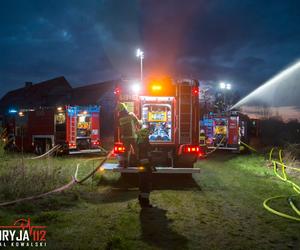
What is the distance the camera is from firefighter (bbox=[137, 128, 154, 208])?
19.0ft

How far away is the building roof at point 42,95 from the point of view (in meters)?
38.9

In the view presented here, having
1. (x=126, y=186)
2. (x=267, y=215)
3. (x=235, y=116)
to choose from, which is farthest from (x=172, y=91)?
(x=235, y=116)

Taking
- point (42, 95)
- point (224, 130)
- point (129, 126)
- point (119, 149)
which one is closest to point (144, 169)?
point (129, 126)

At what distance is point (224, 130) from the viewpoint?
60.1 ft

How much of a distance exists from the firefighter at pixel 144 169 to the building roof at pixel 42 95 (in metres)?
32.5

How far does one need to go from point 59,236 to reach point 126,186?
3.80 m

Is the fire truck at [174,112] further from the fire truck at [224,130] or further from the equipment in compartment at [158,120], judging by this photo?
the fire truck at [224,130]

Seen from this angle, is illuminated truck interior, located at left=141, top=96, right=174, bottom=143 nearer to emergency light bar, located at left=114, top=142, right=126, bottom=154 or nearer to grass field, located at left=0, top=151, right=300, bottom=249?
emergency light bar, located at left=114, top=142, right=126, bottom=154

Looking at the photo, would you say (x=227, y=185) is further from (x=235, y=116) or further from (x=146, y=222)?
(x=235, y=116)

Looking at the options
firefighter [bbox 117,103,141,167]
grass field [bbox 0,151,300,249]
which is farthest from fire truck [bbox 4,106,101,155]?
firefighter [bbox 117,103,141,167]
